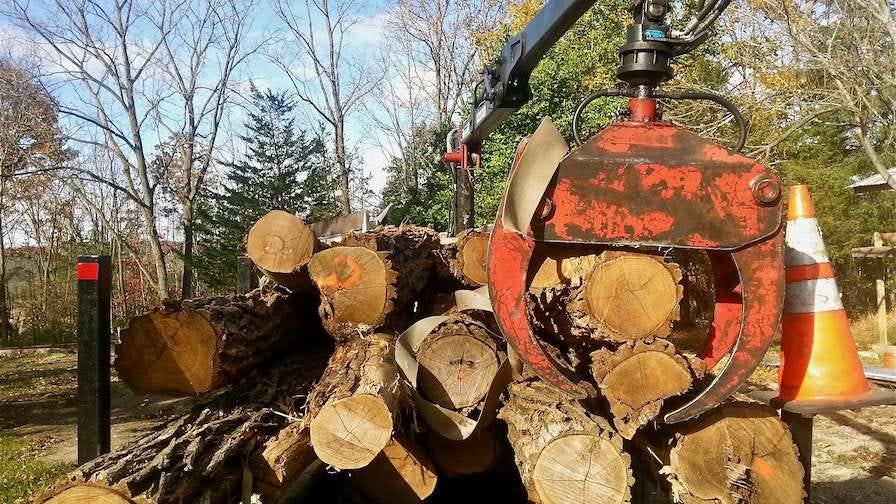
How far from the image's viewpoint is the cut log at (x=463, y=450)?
340cm

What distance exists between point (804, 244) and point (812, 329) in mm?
411

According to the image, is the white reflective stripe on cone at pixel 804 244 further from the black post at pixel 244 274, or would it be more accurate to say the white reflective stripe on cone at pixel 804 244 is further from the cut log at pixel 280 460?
the black post at pixel 244 274

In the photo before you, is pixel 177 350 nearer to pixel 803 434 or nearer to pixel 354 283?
pixel 354 283

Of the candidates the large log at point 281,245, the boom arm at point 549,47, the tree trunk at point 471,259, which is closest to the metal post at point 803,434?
the boom arm at point 549,47

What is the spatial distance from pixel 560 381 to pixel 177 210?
26.0 meters

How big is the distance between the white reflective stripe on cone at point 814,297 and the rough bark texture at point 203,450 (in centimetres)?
249

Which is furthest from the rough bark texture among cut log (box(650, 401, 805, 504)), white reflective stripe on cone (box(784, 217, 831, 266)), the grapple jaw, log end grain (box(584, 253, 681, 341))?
white reflective stripe on cone (box(784, 217, 831, 266))

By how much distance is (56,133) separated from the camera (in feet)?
53.1

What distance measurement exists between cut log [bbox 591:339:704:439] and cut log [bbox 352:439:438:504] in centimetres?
109

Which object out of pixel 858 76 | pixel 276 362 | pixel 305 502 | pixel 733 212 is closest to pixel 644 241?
pixel 733 212

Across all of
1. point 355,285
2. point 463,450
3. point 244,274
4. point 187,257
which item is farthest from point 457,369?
point 187,257

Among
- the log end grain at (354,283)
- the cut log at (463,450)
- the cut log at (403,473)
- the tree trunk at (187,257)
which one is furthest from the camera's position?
the tree trunk at (187,257)

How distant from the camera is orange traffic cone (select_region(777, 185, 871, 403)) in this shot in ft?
9.50

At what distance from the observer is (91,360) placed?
330 centimetres
